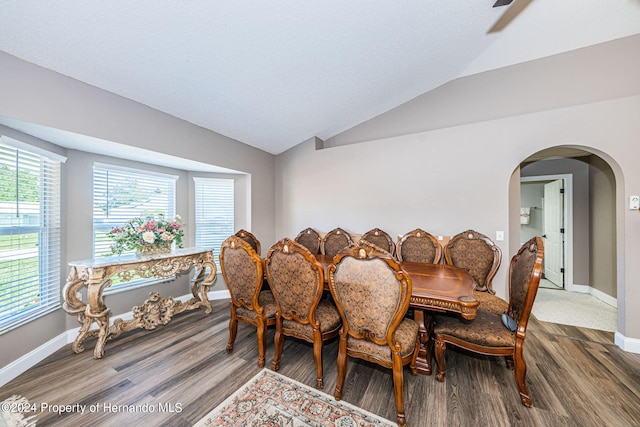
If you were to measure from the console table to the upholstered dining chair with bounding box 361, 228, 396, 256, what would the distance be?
2.43 meters

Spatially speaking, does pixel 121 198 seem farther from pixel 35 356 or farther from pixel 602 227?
pixel 602 227

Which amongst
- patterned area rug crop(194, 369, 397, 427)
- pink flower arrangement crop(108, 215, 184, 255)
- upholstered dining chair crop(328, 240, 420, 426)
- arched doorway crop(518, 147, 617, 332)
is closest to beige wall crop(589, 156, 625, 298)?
arched doorway crop(518, 147, 617, 332)

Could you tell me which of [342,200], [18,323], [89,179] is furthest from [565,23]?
[18,323]

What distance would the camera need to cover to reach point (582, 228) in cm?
442

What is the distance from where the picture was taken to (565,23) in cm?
281

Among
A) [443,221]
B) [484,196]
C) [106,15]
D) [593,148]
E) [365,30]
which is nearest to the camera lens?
[106,15]

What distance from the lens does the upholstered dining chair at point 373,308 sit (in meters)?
1.57

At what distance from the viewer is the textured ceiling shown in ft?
5.79

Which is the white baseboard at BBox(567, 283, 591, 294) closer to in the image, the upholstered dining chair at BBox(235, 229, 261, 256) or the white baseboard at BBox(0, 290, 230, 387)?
the upholstered dining chair at BBox(235, 229, 261, 256)

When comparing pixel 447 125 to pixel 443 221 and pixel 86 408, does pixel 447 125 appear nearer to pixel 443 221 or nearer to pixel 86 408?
pixel 443 221

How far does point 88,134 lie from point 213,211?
6.88ft

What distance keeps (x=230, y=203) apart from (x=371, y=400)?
140 inches

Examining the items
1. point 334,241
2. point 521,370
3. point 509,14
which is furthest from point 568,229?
point 334,241

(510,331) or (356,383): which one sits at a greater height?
(510,331)
